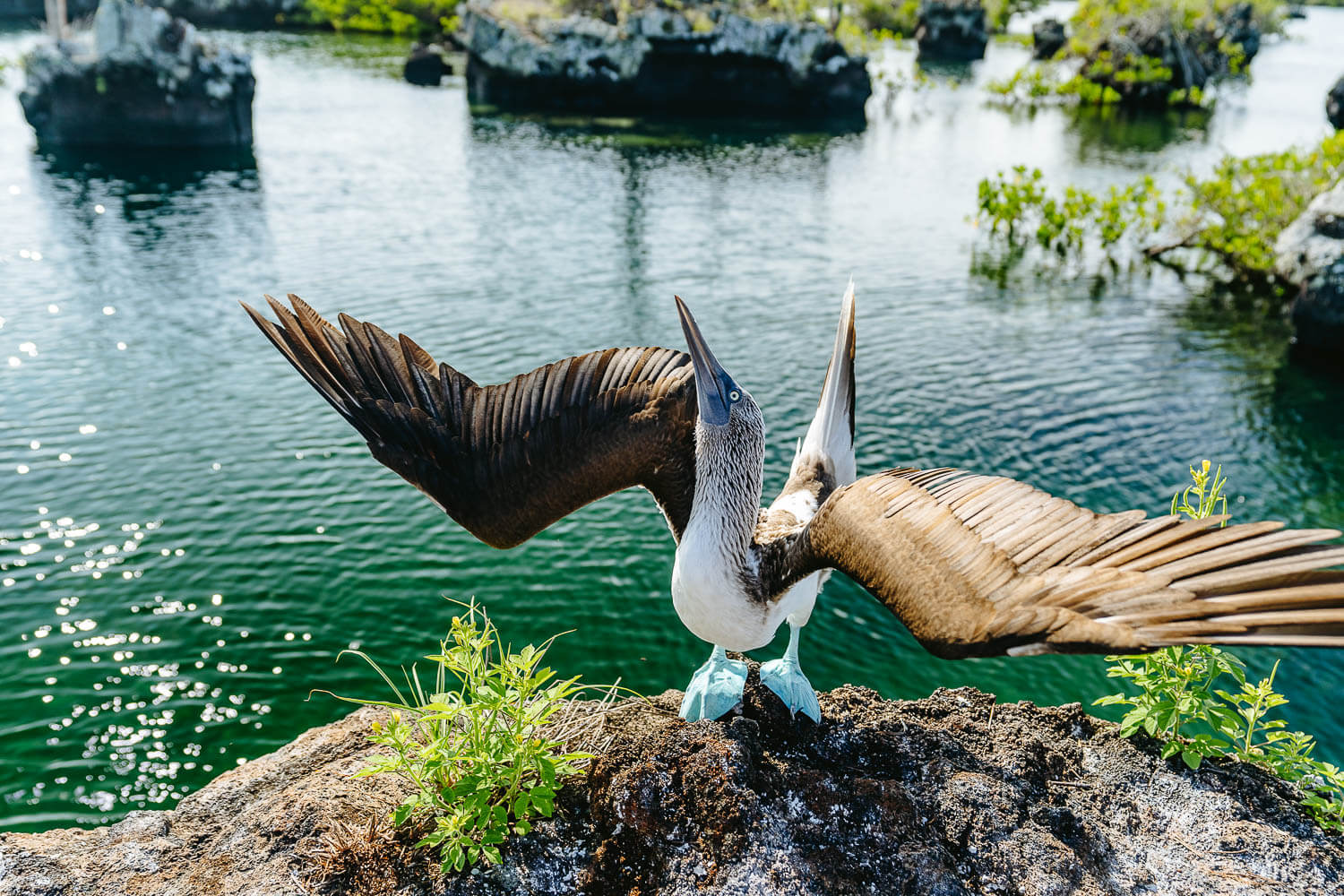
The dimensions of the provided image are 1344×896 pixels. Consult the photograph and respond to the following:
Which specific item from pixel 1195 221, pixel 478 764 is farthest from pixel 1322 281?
pixel 478 764

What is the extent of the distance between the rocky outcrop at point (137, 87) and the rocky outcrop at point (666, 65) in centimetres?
950

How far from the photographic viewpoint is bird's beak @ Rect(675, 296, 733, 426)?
4.51 m

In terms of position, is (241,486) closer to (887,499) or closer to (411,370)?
(411,370)

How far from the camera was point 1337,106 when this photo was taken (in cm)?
2948

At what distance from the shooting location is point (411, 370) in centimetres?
493

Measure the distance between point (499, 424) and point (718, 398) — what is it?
1.23m

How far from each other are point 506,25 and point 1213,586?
34040mm

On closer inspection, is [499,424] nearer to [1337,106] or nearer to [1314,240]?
[1314,240]

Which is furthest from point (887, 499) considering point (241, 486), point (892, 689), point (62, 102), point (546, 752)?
point (62, 102)

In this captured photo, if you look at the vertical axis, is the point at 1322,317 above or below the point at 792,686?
above

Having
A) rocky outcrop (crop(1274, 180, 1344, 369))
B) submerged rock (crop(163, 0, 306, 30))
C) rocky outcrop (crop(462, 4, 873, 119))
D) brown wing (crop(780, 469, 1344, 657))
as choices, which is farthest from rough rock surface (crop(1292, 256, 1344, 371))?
submerged rock (crop(163, 0, 306, 30))

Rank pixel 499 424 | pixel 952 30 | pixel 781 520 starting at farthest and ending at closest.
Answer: pixel 952 30, pixel 781 520, pixel 499 424

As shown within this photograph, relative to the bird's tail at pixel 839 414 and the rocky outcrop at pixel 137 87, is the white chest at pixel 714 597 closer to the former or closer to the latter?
the bird's tail at pixel 839 414

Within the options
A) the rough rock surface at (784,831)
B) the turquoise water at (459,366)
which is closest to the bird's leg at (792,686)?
the rough rock surface at (784,831)
